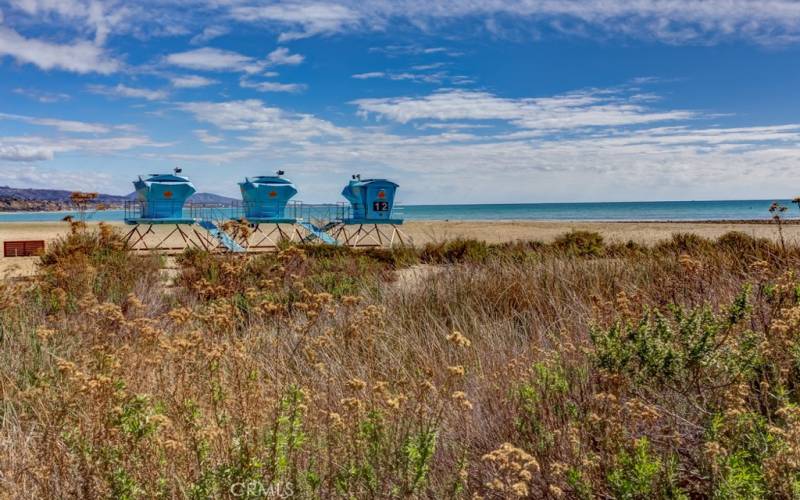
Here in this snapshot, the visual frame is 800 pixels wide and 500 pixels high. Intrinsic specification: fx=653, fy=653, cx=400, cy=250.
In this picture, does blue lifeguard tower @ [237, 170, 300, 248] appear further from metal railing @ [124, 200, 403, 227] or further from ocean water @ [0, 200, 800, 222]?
ocean water @ [0, 200, 800, 222]

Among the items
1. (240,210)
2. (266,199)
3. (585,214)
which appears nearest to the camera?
(266,199)

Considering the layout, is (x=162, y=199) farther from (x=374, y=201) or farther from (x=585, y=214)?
(x=585, y=214)

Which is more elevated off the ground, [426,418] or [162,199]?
[162,199]

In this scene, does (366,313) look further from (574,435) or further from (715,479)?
(715,479)

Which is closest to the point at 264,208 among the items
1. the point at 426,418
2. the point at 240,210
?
the point at 240,210

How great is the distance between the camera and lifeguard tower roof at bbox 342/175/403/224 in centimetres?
2177

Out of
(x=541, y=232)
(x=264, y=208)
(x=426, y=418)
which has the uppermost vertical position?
(x=264, y=208)

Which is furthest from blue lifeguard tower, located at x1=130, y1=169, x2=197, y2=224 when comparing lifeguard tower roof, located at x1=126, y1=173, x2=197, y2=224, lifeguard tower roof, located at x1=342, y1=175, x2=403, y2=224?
lifeguard tower roof, located at x1=342, y1=175, x2=403, y2=224

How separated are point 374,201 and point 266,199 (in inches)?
139

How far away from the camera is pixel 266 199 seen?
69.3 feet

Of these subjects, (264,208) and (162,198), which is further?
(264,208)

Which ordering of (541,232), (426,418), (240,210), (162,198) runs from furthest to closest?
(541,232) → (240,210) → (162,198) → (426,418)

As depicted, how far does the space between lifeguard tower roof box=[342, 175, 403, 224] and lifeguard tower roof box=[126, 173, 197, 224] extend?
5220 mm

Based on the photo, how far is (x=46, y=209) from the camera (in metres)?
111
